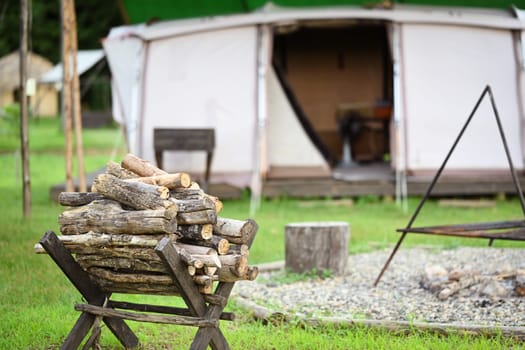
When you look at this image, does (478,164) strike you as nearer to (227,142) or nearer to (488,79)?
(488,79)

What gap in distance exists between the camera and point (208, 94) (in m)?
12.3

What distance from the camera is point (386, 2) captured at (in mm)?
11977

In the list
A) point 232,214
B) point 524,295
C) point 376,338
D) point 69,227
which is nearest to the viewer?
A: point 69,227

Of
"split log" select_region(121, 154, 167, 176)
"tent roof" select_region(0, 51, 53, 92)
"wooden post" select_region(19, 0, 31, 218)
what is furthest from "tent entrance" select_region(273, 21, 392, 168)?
"tent roof" select_region(0, 51, 53, 92)

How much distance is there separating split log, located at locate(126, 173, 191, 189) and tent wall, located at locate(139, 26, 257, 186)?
7.57m

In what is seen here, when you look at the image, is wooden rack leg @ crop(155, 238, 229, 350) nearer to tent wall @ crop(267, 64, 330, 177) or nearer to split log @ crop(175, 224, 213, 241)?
split log @ crop(175, 224, 213, 241)

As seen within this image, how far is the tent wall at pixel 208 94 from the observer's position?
482 inches

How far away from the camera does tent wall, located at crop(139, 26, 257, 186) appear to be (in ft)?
40.2

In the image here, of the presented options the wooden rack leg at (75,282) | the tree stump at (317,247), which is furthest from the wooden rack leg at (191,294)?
the tree stump at (317,247)

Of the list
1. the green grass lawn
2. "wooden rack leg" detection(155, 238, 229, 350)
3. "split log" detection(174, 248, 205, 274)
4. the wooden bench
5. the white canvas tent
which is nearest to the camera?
"wooden rack leg" detection(155, 238, 229, 350)

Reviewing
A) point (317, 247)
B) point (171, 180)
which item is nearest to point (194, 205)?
point (171, 180)

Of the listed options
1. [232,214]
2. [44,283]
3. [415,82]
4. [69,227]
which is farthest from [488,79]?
[69,227]

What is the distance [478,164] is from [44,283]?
706cm

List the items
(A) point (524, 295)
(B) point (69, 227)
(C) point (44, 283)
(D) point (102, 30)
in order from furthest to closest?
A: 1. (D) point (102, 30)
2. (C) point (44, 283)
3. (A) point (524, 295)
4. (B) point (69, 227)
